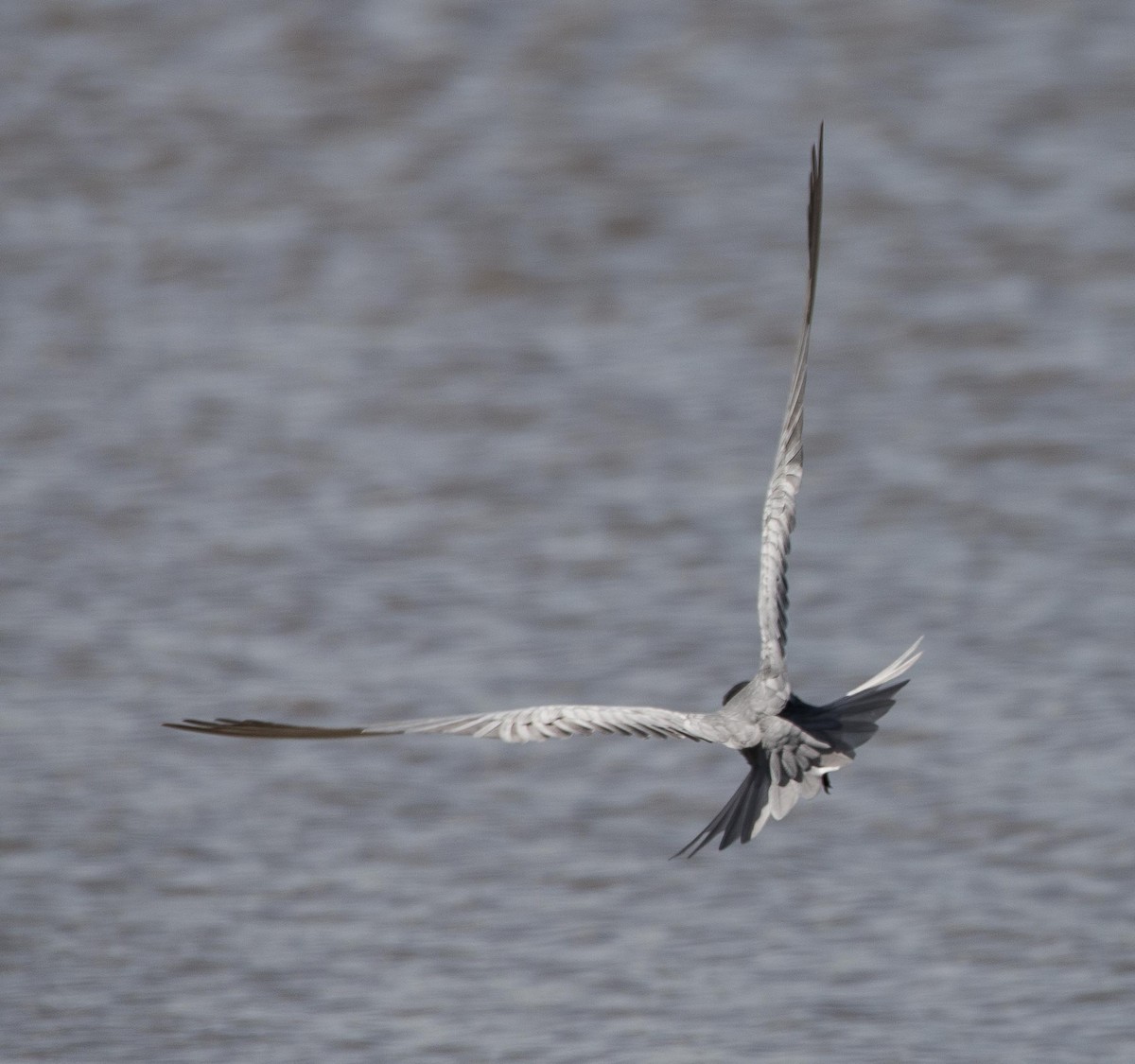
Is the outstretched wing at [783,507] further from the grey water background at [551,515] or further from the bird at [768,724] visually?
the grey water background at [551,515]

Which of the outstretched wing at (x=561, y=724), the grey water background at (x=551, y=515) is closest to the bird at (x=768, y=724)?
the outstretched wing at (x=561, y=724)

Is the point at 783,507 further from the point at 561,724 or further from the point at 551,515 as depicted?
the point at 551,515

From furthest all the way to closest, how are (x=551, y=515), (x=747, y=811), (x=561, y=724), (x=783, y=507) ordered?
1. (x=551, y=515)
2. (x=783, y=507)
3. (x=747, y=811)
4. (x=561, y=724)

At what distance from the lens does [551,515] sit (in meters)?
7.62

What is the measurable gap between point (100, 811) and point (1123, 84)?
549 centimetres

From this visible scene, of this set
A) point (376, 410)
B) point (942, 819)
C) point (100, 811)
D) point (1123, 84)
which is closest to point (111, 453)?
point (376, 410)

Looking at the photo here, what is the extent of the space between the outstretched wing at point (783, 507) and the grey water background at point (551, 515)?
1.39 metres

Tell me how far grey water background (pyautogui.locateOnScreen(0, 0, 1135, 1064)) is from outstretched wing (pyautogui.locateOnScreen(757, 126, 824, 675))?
4.57ft

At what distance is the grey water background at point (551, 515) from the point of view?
214 inches

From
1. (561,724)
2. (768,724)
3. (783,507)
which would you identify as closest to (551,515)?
(783,507)

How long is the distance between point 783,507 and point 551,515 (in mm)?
3587

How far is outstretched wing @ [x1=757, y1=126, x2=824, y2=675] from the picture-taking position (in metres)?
3.84

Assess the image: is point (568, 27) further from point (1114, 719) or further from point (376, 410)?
point (1114, 719)

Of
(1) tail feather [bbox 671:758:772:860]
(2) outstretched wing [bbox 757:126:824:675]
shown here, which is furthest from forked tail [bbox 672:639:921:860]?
(2) outstretched wing [bbox 757:126:824:675]
